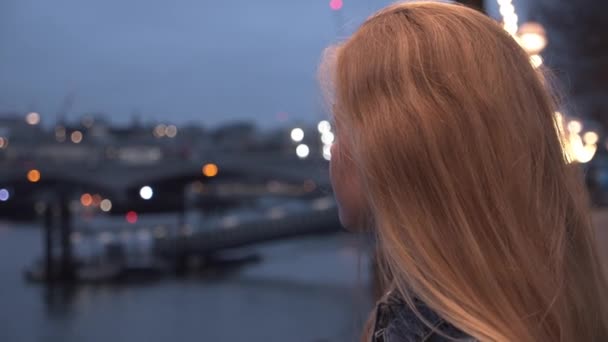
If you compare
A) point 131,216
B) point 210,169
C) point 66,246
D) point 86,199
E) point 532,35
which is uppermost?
→ point 532,35

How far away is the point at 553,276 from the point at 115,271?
6.21 metres

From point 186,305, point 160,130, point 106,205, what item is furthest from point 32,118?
point 186,305

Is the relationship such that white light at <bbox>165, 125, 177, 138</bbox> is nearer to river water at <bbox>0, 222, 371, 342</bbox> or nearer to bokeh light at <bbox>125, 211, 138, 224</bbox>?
bokeh light at <bbox>125, 211, 138, 224</bbox>

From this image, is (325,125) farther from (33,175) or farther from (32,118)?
(33,175)

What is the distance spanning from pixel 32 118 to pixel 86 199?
1355mm

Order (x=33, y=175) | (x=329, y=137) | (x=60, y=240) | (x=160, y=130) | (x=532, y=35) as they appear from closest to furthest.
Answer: (x=329, y=137) < (x=33, y=175) < (x=532, y=35) < (x=160, y=130) < (x=60, y=240)

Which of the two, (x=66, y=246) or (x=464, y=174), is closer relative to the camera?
(x=464, y=174)

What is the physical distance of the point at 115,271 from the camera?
661 centimetres

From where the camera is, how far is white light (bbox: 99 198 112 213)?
5.04m

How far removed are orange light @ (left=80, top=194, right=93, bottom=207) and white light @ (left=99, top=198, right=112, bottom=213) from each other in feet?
0.40

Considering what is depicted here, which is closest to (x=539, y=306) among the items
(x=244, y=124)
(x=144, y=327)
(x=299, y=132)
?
(x=299, y=132)

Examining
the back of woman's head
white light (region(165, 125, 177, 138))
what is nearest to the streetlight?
white light (region(165, 125, 177, 138))

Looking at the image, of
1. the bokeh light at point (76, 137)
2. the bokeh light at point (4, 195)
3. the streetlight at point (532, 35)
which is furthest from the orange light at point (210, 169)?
the streetlight at point (532, 35)

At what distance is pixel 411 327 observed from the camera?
71 cm
